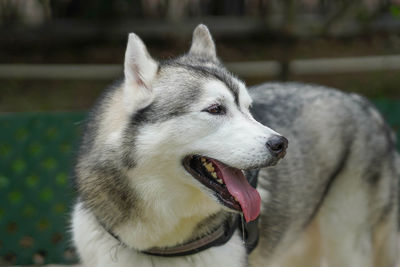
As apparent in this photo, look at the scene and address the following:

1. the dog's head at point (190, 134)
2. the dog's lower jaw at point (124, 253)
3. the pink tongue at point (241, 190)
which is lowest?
the dog's lower jaw at point (124, 253)

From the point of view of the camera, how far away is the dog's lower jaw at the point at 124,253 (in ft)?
12.1

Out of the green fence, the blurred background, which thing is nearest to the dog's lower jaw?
the green fence

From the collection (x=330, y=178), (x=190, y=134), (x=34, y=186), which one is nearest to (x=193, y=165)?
(x=190, y=134)

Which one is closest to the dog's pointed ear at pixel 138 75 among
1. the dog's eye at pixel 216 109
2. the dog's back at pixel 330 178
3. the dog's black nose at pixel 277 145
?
the dog's eye at pixel 216 109

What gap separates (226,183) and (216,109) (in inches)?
15.6

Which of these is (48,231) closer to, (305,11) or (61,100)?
(61,100)

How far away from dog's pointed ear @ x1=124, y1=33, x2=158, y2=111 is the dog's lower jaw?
757 mm

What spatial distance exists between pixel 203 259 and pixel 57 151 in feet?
10.8

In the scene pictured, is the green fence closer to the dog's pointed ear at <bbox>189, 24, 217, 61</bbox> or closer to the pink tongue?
the dog's pointed ear at <bbox>189, 24, 217, 61</bbox>

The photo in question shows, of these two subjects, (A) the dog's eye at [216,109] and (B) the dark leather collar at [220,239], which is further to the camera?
(B) the dark leather collar at [220,239]

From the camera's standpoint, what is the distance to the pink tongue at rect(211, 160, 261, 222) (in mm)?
3402

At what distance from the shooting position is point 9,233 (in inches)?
254

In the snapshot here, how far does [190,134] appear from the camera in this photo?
11.1ft

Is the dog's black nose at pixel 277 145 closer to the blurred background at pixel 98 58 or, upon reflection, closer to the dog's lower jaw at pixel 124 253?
the dog's lower jaw at pixel 124 253
